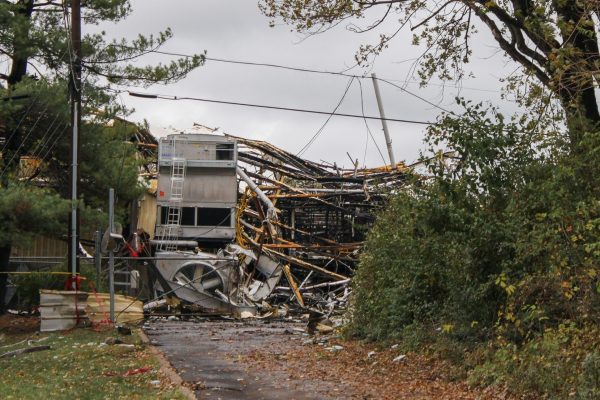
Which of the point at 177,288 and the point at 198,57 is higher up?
the point at 198,57

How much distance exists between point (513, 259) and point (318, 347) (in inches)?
206

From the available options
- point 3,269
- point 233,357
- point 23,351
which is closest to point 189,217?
point 3,269

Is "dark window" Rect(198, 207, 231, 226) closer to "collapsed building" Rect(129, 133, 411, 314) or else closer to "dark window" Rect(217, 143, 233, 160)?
"collapsed building" Rect(129, 133, 411, 314)

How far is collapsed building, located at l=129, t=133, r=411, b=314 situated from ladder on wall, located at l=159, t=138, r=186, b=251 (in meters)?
0.04

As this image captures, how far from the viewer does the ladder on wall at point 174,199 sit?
31406mm

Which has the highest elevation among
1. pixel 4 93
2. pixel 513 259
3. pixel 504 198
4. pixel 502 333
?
pixel 4 93

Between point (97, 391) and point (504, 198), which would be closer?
point (97, 391)

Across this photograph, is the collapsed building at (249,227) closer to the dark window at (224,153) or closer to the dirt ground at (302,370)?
the dark window at (224,153)

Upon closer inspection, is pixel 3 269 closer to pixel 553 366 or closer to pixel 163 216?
pixel 163 216

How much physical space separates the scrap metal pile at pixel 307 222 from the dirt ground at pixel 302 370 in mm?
13386

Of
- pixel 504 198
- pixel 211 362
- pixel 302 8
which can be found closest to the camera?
pixel 504 198

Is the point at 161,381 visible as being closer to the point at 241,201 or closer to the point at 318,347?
the point at 318,347

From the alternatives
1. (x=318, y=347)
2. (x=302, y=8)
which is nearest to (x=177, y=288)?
(x=318, y=347)

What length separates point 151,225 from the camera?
Result: 34.2m
